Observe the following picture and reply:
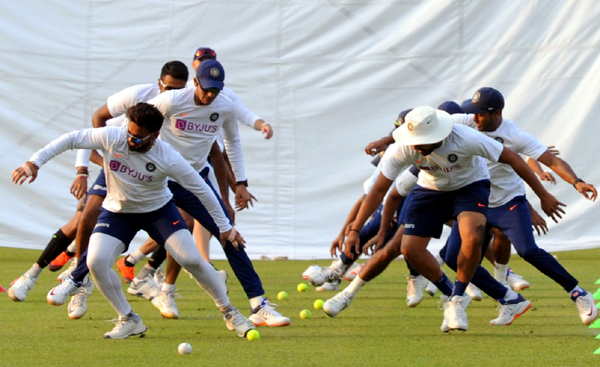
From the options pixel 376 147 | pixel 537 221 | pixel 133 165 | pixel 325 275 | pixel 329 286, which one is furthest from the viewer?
pixel 329 286

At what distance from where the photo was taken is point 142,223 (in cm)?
581

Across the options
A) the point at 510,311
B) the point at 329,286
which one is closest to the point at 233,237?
the point at 510,311

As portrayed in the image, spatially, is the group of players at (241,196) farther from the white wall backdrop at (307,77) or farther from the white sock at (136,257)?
the white wall backdrop at (307,77)

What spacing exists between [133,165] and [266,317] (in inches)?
61.3

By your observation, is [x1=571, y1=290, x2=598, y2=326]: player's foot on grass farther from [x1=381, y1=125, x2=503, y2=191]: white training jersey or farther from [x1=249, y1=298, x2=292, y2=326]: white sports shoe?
[x1=249, y1=298, x2=292, y2=326]: white sports shoe

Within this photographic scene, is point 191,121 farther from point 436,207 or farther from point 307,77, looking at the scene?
point 307,77

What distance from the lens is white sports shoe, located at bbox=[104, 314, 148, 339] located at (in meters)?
5.75

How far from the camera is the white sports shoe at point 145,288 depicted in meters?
7.80

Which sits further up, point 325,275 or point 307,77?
point 307,77

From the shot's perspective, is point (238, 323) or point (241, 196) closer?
point (238, 323)

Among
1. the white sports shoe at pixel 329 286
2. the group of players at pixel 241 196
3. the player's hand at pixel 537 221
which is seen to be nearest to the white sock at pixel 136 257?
the group of players at pixel 241 196

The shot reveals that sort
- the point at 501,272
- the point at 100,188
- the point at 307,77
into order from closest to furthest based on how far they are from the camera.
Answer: the point at 100,188 → the point at 501,272 → the point at 307,77

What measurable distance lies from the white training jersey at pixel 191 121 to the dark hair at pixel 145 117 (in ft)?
3.53

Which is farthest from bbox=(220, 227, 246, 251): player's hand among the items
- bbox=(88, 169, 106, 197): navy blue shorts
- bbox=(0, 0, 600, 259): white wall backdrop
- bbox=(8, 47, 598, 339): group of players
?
bbox=(0, 0, 600, 259): white wall backdrop
